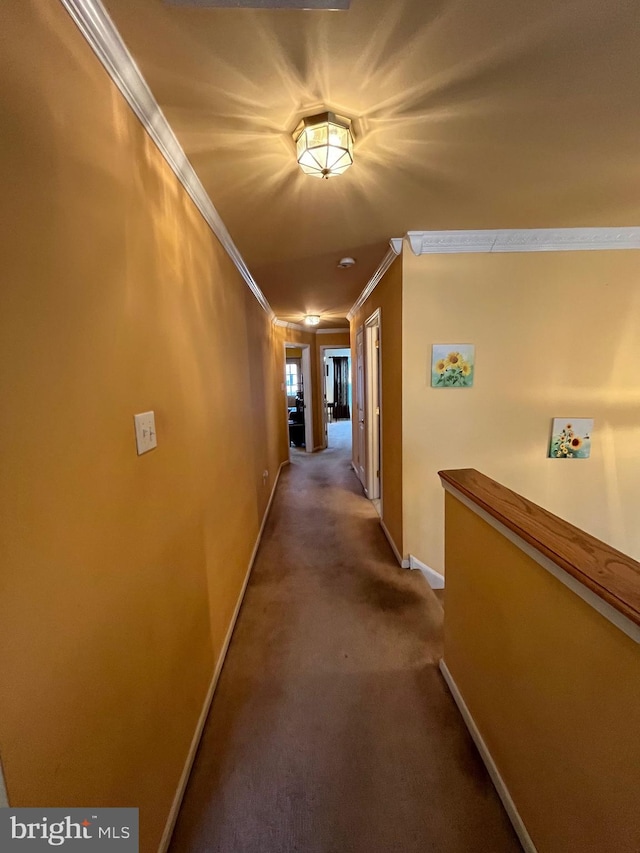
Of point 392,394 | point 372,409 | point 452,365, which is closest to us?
point 452,365

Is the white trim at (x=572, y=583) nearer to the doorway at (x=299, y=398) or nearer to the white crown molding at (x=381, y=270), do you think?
the white crown molding at (x=381, y=270)

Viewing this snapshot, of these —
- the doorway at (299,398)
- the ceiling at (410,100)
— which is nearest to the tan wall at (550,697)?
the ceiling at (410,100)

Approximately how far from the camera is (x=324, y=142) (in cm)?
117

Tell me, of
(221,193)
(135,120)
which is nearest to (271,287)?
(221,193)

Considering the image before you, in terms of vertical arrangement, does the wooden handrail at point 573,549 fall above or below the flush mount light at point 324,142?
below

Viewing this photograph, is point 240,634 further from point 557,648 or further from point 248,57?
point 248,57

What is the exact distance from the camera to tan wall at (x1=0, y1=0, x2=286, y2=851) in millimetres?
570

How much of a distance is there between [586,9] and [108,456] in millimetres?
1638

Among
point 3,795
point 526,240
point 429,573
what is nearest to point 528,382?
point 526,240

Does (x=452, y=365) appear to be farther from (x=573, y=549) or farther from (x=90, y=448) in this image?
(x=90, y=448)

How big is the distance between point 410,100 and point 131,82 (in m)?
0.85

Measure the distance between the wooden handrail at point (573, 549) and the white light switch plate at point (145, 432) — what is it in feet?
3.68

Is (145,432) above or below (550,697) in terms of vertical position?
above

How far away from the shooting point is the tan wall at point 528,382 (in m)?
2.24
